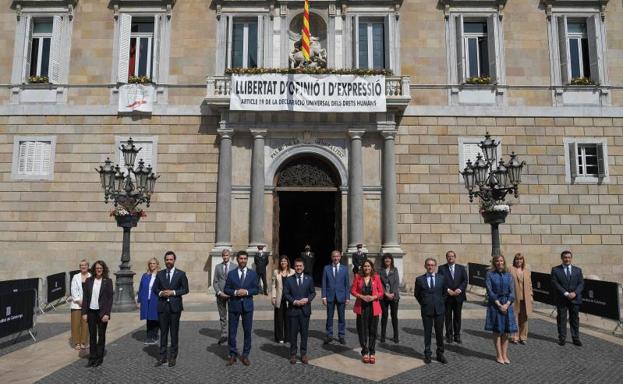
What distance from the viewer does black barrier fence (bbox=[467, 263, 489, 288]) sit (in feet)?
54.0

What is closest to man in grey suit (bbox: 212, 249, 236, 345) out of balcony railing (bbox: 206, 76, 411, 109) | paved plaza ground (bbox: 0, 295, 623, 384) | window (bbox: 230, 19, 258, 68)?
paved plaza ground (bbox: 0, 295, 623, 384)

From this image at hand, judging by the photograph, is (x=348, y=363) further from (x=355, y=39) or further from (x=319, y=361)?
(x=355, y=39)

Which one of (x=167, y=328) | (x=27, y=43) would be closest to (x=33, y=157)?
(x=27, y=43)

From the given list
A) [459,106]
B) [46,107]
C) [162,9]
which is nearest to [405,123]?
[459,106]

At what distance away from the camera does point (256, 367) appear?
26.5ft

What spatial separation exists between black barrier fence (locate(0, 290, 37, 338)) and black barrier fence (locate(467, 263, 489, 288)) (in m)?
13.6

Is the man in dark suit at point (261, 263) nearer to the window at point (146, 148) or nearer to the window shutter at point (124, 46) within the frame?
the window at point (146, 148)

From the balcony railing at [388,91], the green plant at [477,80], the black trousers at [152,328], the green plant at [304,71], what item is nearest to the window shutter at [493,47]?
the green plant at [477,80]

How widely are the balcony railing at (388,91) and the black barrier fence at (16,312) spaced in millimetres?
9966

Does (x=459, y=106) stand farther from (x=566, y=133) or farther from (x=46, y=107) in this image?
(x=46, y=107)

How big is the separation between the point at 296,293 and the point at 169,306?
2.26m

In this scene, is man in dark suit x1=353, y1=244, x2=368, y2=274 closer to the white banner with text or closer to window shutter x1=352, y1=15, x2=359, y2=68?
the white banner with text

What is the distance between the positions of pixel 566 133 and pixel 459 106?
448 centimetres

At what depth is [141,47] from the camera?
1991 centimetres
